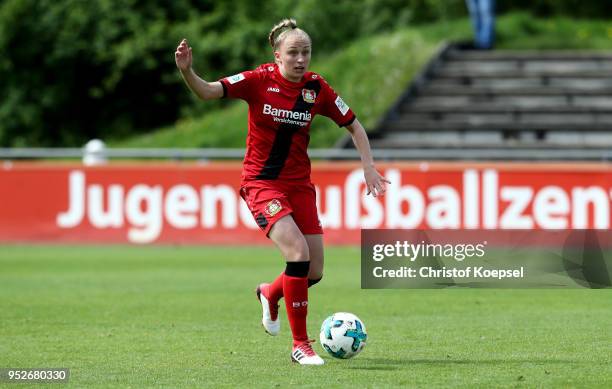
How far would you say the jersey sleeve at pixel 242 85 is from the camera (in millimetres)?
8852

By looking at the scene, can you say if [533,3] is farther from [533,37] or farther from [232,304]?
[232,304]

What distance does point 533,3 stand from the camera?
3997 cm

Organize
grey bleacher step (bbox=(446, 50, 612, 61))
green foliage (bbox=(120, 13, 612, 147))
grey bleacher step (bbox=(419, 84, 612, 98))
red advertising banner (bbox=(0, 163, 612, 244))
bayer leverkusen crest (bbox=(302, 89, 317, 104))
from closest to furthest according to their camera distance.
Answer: bayer leverkusen crest (bbox=(302, 89, 317, 104)) → red advertising banner (bbox=(0, 163, 612, 244)) → grey bleacher step (bbox=(419, 84, 612, 98)) → green foliage (bbox=(120, 13, 612, 147)) → grey bleacher step (bbox=(446, 50, 612, 61))

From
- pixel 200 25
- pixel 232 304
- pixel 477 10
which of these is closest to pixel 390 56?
pixel 477 10

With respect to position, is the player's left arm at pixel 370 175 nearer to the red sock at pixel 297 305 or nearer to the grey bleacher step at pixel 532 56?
the red sock at pixel 297 305

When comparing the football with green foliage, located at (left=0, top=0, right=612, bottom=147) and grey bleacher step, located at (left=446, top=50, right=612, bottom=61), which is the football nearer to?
grey bleacher step, located at (left=446, top=50, right=612, bottom=61)

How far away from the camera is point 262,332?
1059cm

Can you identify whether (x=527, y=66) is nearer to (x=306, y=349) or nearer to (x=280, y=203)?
(x=280, y=203)

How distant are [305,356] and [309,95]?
175cm

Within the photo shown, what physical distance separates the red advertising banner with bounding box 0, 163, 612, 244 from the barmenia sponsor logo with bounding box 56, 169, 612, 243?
0.02 meters

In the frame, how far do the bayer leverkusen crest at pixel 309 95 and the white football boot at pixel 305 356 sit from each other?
162 cm

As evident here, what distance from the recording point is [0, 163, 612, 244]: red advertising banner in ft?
65.8

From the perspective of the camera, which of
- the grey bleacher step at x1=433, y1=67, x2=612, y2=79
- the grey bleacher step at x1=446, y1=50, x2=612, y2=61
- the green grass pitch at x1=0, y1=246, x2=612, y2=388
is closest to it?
the green grass pitch at x1=0, y1=246, x2=612, y2=388

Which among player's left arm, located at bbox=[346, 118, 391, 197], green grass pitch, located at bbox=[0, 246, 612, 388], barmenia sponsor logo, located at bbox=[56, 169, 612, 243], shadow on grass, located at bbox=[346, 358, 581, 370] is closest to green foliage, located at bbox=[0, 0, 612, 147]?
barmenia sponsor logo, located at bbox=[56, 169, 612, 243]
